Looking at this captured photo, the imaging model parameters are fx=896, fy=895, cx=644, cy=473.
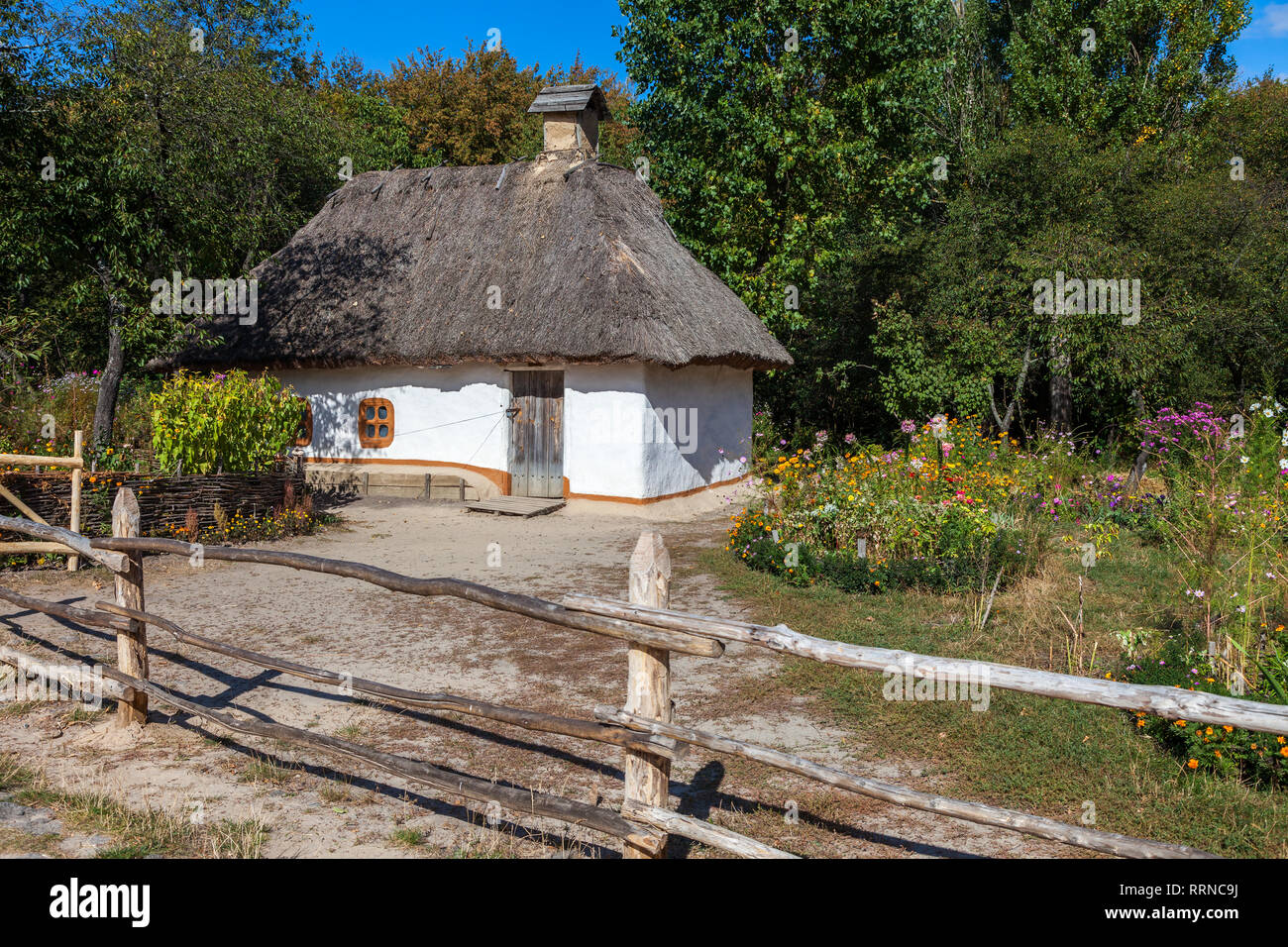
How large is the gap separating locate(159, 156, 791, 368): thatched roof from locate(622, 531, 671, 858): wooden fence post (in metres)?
9.05

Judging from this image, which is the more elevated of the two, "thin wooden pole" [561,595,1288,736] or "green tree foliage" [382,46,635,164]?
"green tree foliage" [382,46,635,164]

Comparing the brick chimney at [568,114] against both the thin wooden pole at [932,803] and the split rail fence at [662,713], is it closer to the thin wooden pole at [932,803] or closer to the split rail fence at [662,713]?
the split rail fence at [662,713]

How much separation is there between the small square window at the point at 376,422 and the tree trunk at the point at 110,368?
4.17 meters

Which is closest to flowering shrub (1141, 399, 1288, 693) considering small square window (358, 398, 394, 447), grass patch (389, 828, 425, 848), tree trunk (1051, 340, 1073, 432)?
grass patch (389, 828, 425, 848)

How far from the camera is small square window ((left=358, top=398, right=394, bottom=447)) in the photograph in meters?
15.1

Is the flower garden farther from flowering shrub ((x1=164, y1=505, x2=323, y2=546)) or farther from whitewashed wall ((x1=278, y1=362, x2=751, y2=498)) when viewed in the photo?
flowering shrub ((x1=164, y1=505, x2=323, y2=546))

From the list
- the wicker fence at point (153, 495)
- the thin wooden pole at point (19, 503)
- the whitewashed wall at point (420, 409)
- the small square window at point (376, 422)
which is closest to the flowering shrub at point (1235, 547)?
the wicker fence at point (153, 495)

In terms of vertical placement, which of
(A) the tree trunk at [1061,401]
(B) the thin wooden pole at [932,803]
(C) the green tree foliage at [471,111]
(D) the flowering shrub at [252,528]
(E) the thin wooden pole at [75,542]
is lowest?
(B) the thin wooden pole at [932,803]

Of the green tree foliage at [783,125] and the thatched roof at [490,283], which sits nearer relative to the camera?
the thatched roof at [490,283]

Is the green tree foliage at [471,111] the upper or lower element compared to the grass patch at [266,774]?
upper

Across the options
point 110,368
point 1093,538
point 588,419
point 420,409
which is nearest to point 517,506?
point 588,419

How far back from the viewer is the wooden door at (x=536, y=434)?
551 inches

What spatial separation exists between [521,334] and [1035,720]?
32.7ft
